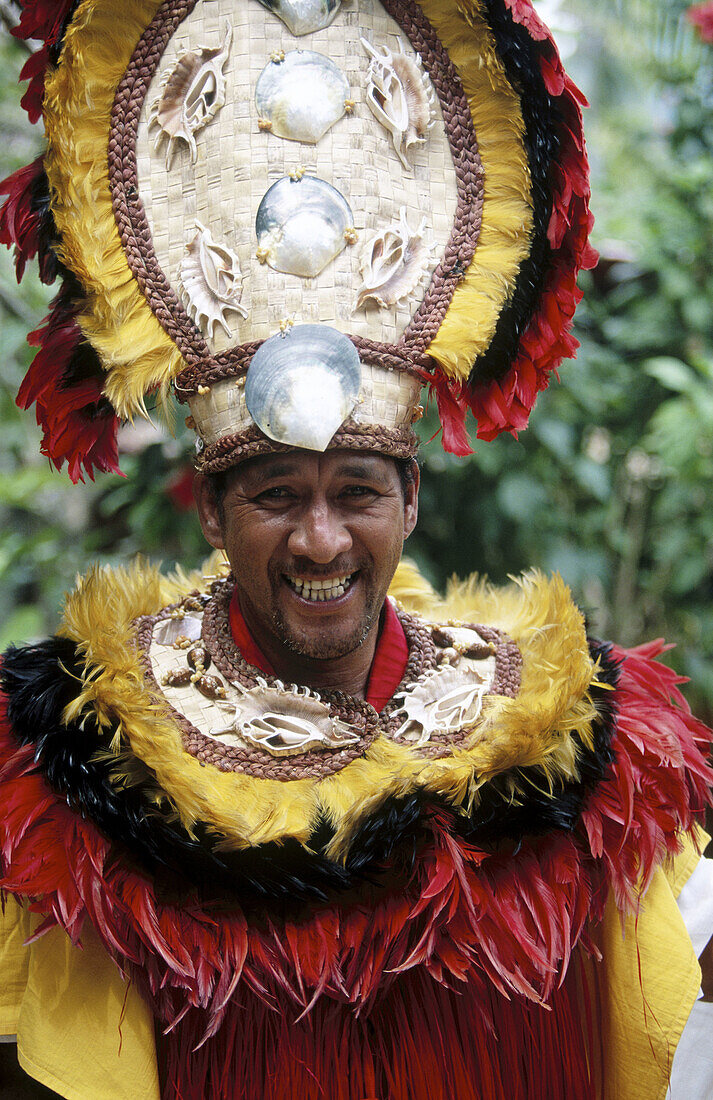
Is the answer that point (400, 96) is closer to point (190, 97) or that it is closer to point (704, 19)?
point (190, 97)

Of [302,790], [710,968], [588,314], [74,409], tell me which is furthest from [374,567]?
[588,314]

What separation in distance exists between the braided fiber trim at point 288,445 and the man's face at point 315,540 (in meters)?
0.02

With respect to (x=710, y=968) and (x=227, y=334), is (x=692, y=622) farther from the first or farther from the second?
(x=227, y=334)

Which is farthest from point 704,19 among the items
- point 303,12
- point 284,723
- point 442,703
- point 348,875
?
point 348,875

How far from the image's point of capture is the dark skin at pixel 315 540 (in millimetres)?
1450

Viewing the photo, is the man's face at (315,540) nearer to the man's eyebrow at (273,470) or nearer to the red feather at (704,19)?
the man's eyebrow at (273,470)

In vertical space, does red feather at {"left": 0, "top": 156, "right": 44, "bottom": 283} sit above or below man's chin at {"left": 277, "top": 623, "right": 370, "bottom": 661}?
above

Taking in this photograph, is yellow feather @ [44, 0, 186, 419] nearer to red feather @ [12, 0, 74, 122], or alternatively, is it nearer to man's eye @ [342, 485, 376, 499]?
red feather @ [12, 0, 74, 122]

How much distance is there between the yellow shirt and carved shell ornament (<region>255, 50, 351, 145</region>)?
1181mm

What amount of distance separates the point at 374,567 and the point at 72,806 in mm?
558

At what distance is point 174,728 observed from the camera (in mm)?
1462

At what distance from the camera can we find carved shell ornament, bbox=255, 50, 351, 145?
1.41m

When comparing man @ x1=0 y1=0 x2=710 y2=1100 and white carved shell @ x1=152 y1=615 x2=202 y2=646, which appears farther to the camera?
white carved shell @ x1=152 y1=615 x2=202 y2=646

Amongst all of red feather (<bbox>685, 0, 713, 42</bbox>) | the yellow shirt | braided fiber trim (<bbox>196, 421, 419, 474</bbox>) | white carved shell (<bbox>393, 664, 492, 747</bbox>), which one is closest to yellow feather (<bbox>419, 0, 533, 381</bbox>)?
braided fiber trim (<bbox>196, 421, 419, 474</bbox>)
